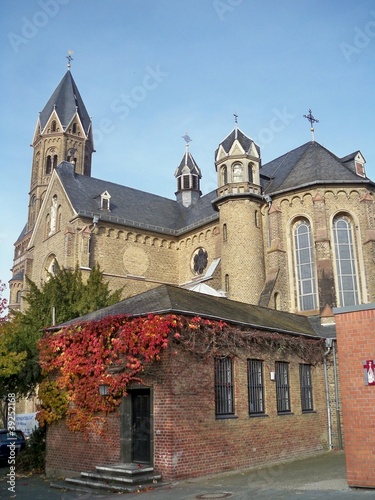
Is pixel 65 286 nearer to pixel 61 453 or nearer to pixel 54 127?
pixel 61 453

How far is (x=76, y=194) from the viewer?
34.4 meters

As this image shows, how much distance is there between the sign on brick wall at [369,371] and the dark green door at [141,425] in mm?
5627

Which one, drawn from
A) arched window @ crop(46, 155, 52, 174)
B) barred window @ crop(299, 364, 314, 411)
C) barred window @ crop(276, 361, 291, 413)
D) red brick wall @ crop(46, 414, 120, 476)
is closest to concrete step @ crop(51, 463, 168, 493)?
red brick wall @ crop(46, 414, 120, 476)

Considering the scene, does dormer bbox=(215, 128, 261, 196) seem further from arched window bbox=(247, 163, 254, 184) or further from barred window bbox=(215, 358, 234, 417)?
barred window bbox=(215, 358, 234, 417)

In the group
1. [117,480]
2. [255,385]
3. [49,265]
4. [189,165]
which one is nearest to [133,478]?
[117,480]

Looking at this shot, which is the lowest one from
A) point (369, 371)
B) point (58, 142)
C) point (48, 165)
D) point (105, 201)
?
point (369, 371)

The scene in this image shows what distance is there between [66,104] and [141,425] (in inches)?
1993

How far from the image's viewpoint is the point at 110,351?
1427cm

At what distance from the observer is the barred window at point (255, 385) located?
1562 cm

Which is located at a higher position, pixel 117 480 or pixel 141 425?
pixel 141 425

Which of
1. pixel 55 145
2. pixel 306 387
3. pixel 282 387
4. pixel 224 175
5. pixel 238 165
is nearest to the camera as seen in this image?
pixel 282 387

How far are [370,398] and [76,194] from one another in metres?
27.1

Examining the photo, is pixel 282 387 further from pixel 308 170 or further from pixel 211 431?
pixel 308 170

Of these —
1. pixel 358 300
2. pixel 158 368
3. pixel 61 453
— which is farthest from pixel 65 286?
pixel 358 300
